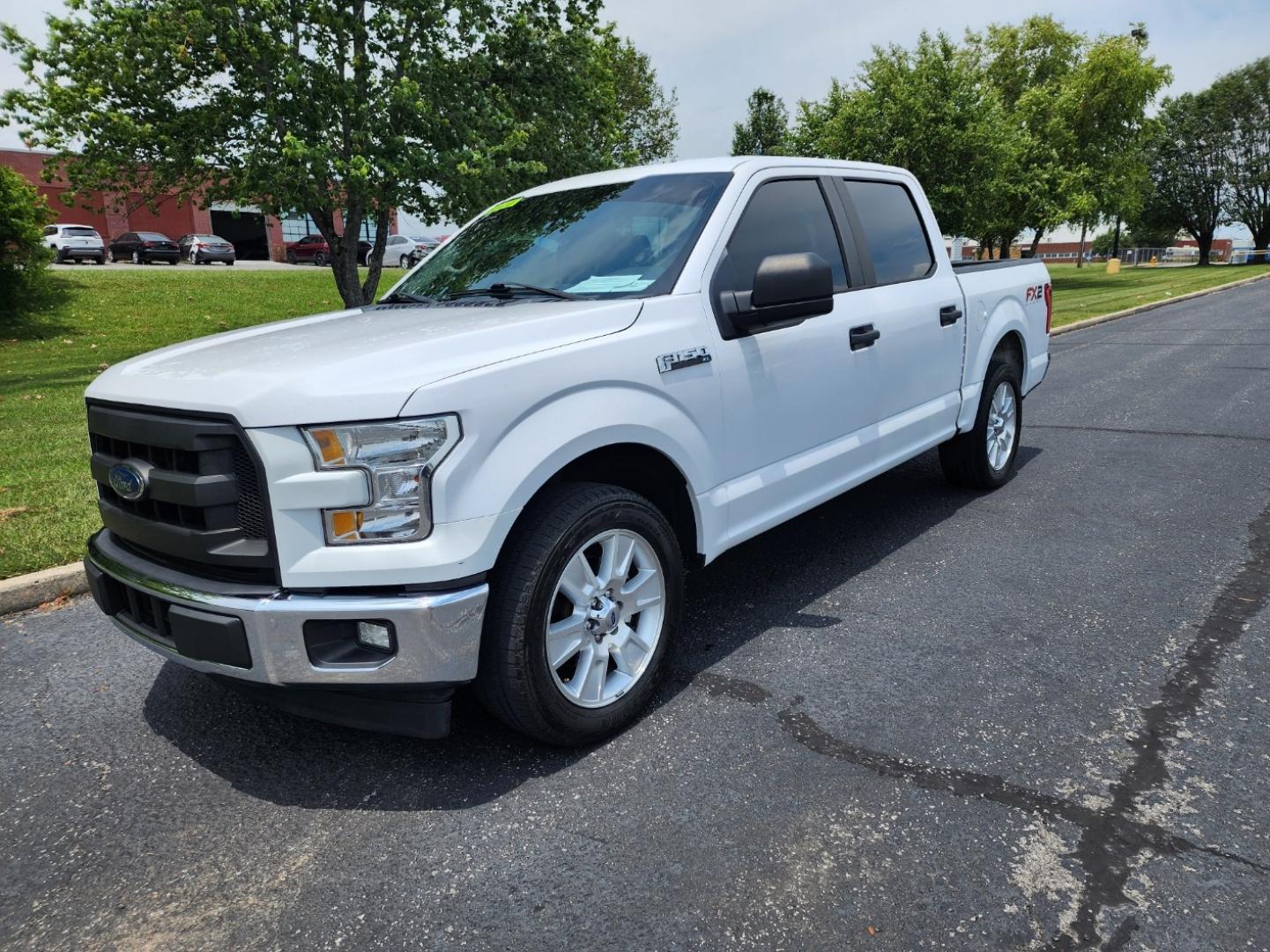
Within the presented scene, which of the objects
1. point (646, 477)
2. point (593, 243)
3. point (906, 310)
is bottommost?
point (646, 477)

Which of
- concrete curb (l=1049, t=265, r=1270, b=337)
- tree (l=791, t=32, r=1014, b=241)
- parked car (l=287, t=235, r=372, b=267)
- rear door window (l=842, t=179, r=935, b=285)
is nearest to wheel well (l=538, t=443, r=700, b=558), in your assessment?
rear door window (l=842, t=179, r=935, b=285)

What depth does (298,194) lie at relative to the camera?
1242cm

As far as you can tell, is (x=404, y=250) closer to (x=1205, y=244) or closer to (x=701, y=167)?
(x=701, y=167)

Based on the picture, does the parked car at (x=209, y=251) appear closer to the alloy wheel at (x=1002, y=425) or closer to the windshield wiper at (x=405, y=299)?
the windshield wiper at (x=405, y=299)

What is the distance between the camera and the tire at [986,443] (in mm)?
5555

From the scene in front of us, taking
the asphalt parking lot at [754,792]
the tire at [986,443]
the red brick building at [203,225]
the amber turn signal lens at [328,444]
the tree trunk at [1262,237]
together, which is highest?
the red brick building at [203,225]

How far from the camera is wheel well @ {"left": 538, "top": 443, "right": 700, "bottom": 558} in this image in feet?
9.87

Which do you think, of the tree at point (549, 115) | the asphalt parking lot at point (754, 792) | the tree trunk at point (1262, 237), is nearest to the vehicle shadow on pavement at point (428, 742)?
the asphalt parking lot at point (754, 792)

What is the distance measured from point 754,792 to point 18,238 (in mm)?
19766

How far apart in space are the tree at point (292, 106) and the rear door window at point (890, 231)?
863 centimetres

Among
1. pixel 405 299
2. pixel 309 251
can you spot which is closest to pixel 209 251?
pixel 309 251

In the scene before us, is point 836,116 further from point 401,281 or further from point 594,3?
point 401,281

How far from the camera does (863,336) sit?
13.5 ft

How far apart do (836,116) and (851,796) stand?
98.7 feet
